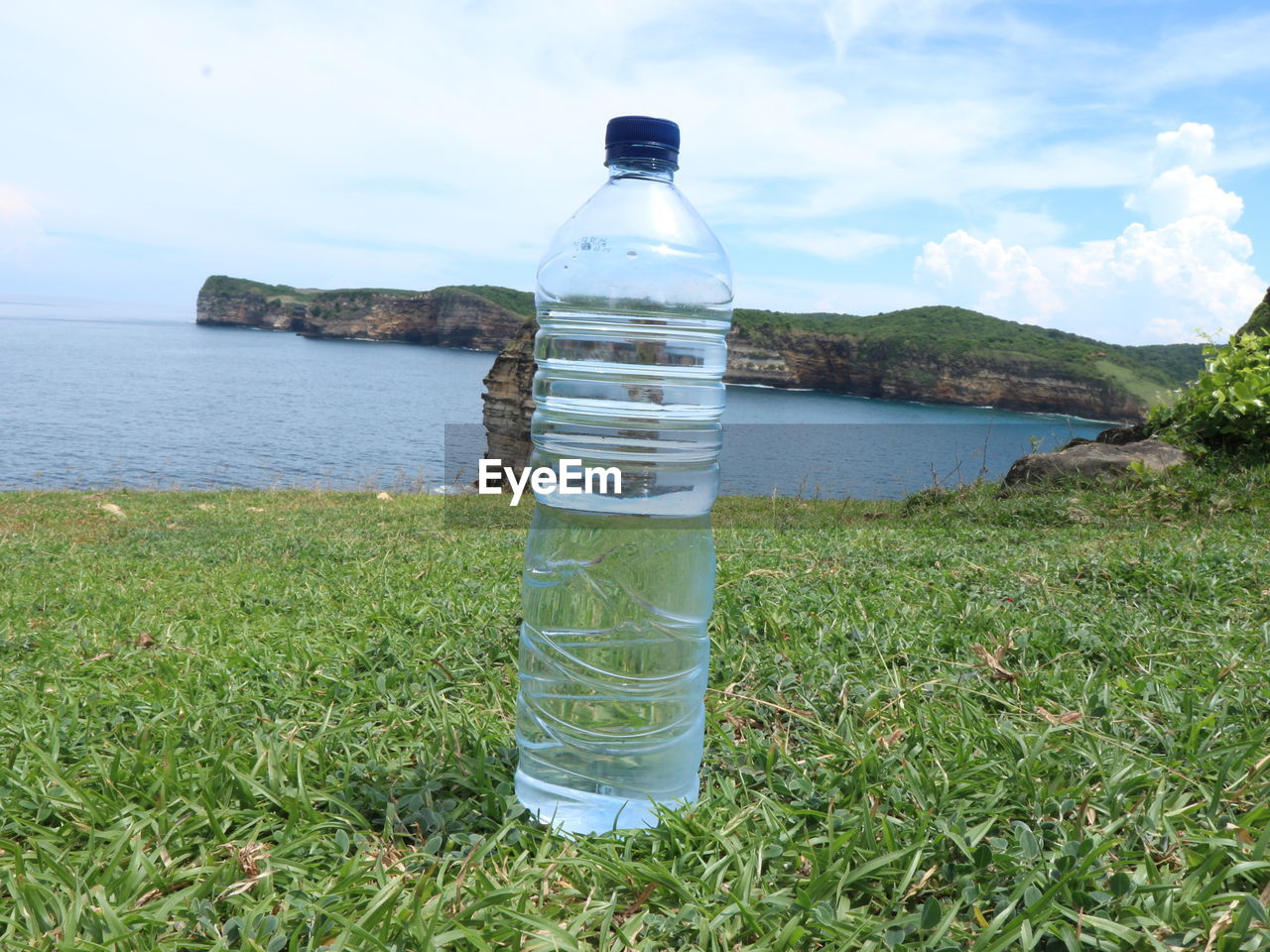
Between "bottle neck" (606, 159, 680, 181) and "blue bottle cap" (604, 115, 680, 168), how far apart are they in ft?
0.04

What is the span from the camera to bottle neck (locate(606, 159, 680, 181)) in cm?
225

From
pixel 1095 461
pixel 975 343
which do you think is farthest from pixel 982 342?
pixel 1095 461

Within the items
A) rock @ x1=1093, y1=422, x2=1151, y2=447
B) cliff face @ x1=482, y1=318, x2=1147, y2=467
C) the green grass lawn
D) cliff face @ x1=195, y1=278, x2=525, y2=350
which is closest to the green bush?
rock @ x1=1093, y1=422, x2=1151, y2=447

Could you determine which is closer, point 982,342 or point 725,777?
point 725,777

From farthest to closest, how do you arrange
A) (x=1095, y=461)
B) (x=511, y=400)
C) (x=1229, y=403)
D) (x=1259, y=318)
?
(x=511, y=400), (x=1259, y=318), (x=1095, y=461), (x=1229, y=403)

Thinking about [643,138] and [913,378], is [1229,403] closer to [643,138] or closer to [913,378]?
[643,138]

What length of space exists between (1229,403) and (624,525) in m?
8.74

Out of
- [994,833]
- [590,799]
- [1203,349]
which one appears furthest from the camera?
[1203,349]

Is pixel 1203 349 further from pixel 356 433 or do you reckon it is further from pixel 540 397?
pixel 356 433

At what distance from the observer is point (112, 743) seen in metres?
2.61

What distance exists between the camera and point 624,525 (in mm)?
2299

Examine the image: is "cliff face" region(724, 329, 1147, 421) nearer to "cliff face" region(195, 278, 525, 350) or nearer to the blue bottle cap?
"cliff face" region(195, 278, 525, 350)

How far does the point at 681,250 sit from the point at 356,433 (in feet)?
196

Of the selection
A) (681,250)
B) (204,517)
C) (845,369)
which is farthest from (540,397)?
(845,369)
